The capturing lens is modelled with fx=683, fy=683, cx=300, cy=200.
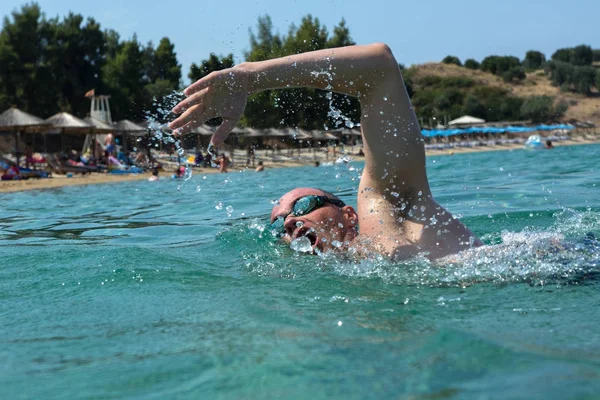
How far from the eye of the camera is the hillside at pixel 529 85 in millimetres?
82188

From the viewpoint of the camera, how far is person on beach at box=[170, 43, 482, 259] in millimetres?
2934

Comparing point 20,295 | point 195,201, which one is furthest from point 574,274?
point 195,201

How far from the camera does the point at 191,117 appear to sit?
288 cm

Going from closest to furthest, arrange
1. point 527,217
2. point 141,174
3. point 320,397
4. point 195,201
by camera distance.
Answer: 1. point 320,397
2. point 527,217
3. point 195,201
4. point 141,174

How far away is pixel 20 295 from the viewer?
315 centimetres

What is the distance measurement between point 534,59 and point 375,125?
116944 mm

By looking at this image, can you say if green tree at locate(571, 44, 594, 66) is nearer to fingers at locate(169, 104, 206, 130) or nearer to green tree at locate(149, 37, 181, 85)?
green tree at locate(149, 37, 181, 85)

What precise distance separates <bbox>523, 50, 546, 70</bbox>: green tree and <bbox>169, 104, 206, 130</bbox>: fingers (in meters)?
112

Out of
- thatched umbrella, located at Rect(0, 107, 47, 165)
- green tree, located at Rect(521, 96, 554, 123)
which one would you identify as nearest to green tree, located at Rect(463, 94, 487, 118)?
green tree, located at Rect(521, 96, 554, 123)

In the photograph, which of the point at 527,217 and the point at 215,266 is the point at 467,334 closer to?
the point at 215,266

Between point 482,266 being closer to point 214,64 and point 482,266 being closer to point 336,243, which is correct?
point 336,243

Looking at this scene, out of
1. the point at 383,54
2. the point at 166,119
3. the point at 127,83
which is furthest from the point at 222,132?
the point at 127,83

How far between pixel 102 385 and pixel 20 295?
1446 millimetres

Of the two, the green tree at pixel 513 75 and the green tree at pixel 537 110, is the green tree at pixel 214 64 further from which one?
the green tree at pixel 513 75
